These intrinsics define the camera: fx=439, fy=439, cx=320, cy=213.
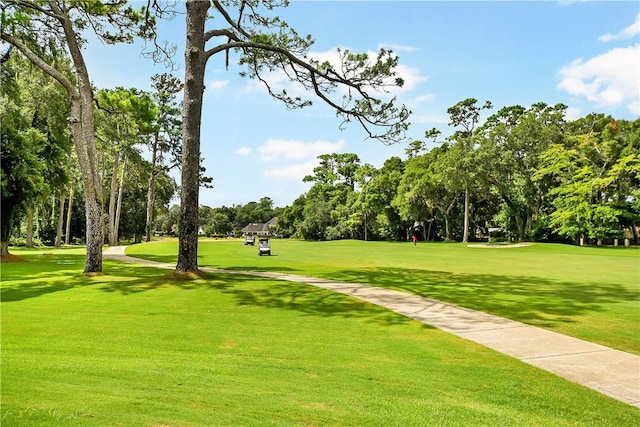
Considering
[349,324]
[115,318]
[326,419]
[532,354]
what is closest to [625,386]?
[532,354]

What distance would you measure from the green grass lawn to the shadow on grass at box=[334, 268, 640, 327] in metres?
2.86

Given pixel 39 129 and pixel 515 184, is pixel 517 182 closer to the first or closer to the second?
pixel 515 184

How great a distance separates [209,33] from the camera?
15.1 metres

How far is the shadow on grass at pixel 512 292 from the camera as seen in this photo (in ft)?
30.6

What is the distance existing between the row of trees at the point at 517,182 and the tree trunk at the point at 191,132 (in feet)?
128

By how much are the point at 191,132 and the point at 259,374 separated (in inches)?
422

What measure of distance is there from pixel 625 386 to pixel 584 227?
4349cm

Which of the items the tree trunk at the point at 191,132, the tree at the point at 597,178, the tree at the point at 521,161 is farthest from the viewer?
the tree at the point at 521,161

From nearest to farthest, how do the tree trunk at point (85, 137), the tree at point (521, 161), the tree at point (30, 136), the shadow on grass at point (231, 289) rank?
the shadow on grass at point (231, 289)
the tree trunk at point (85, 137)
the tree at point (30, 136)
the tree at point (521, 161)

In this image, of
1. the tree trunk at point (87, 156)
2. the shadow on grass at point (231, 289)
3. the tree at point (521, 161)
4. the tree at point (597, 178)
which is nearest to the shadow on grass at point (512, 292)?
the shadow on grass at point (231, 289)

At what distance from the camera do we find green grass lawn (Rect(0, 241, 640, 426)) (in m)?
3.58

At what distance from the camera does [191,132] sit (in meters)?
13.9

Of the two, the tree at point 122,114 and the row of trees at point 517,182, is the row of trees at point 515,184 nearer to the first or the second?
the row of trees at point 517,182

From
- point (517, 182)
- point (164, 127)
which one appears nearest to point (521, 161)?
point (517, 182)
